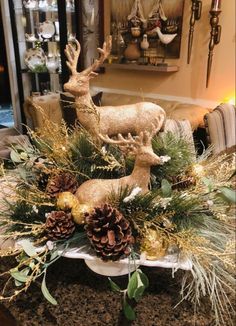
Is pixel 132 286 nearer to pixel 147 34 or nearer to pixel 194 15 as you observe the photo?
pixel 194 15

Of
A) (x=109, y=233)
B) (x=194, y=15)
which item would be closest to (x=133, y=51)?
(x=194, y=15)

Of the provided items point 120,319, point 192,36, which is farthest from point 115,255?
point 192,36

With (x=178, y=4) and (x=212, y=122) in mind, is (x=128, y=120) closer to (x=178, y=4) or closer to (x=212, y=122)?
(x=212, y=122)

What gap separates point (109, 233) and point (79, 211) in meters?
0.08

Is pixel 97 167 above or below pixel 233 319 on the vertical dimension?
above

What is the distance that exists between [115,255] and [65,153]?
9.8 inches

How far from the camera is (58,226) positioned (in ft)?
→ 1.88

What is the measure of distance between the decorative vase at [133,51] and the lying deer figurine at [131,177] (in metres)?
2.63

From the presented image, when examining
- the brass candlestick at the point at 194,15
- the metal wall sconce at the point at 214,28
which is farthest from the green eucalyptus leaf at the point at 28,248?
the brass candlestick at the point at 194,15

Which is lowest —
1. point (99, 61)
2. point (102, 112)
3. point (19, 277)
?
point (19, 277)

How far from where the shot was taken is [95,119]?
0.65 metres

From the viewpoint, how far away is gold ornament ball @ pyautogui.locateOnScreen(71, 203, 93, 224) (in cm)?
58

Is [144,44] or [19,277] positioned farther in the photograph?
[144,44]

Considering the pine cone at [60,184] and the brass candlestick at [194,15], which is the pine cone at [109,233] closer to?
the pine cone at [60,184]
